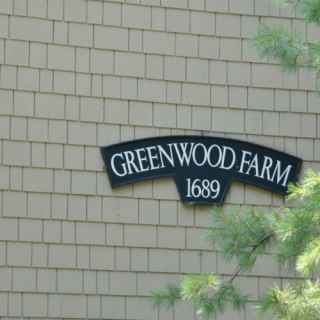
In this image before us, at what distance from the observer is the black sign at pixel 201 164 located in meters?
11.1

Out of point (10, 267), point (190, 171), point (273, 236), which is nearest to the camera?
point (273, 236)

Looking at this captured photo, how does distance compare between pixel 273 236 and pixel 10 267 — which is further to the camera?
pixel 10 267

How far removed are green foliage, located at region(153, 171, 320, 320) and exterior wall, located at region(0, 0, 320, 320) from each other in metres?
2.62

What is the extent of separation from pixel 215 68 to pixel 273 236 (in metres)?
4.07

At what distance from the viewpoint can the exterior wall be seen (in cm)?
1073

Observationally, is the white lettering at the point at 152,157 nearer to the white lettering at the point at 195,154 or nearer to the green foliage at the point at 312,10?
the white lettering at the point at 195,154

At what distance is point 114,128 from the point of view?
1112 cm

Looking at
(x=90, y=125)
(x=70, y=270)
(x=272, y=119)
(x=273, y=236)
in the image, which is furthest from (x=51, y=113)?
(x=273, y=236)

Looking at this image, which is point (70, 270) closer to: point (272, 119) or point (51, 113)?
point (51, 113)

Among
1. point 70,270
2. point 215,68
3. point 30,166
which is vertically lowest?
point 70,270

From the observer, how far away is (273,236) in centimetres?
773

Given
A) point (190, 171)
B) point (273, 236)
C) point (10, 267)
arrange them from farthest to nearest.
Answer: point (190, 171), point (10, 267), point (273, 236)

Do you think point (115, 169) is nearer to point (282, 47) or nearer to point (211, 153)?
point (211, 153)

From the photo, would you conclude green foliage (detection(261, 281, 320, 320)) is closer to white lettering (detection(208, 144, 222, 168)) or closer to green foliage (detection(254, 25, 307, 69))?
green foliage (detection(254, 25, 307, 69))
